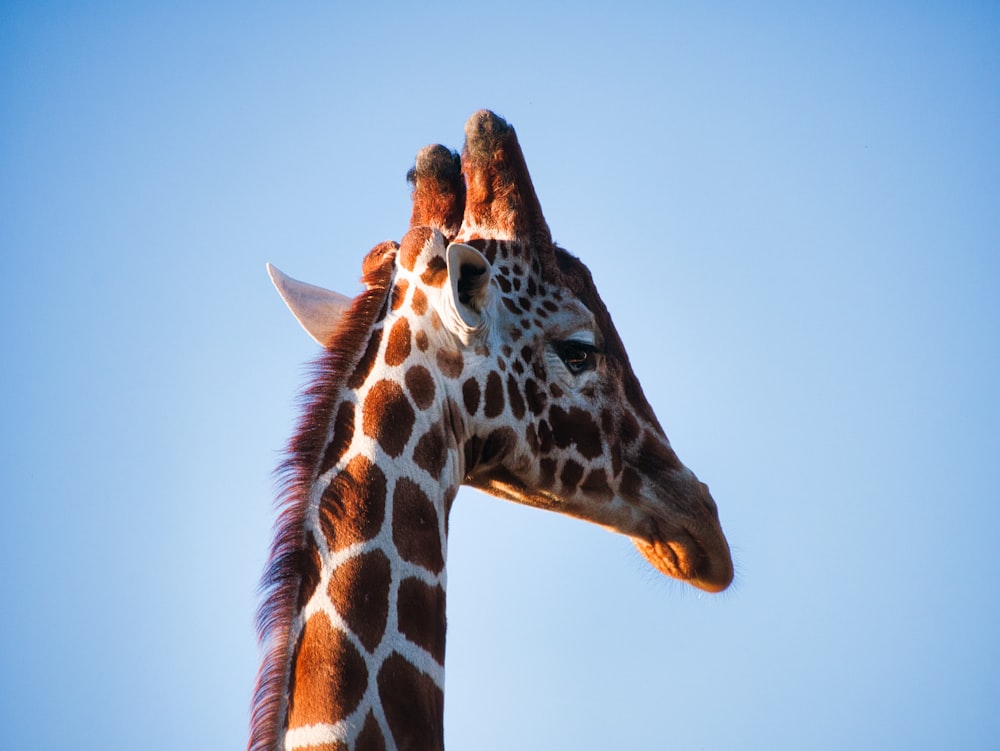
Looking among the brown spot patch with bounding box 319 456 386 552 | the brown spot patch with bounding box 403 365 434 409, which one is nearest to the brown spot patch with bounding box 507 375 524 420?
the brown spot patch with bounding box 403 365 434 409

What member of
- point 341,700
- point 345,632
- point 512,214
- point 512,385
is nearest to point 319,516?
point 345,632

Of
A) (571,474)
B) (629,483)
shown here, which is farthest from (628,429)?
(571,474)

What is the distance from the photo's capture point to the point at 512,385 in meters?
4.21

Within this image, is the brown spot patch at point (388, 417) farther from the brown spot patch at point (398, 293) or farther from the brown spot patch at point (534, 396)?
the brown spot patch at point (534, 396)

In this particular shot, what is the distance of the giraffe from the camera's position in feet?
10.8

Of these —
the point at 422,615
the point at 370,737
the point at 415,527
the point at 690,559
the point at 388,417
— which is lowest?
the point at 370,737

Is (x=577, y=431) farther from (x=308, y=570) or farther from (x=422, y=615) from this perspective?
(x=308, y=570)

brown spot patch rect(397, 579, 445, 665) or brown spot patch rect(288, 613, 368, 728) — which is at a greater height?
brown spot patch rect(397, 579, 445, 665)

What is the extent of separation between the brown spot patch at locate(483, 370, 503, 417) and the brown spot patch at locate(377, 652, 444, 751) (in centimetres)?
106

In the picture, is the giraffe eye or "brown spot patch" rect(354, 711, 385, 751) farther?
the giraffe eye

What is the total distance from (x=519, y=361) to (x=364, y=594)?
1.27 m

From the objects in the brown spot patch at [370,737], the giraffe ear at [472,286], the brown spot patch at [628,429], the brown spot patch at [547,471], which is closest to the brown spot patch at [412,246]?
the giraffe ear at [472,286]

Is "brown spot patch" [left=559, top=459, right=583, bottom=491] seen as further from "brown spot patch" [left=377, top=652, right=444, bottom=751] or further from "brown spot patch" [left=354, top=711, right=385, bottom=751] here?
"brown spot patch" [left=354, top=711, right=385, bottom=751]

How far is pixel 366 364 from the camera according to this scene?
395 cm
